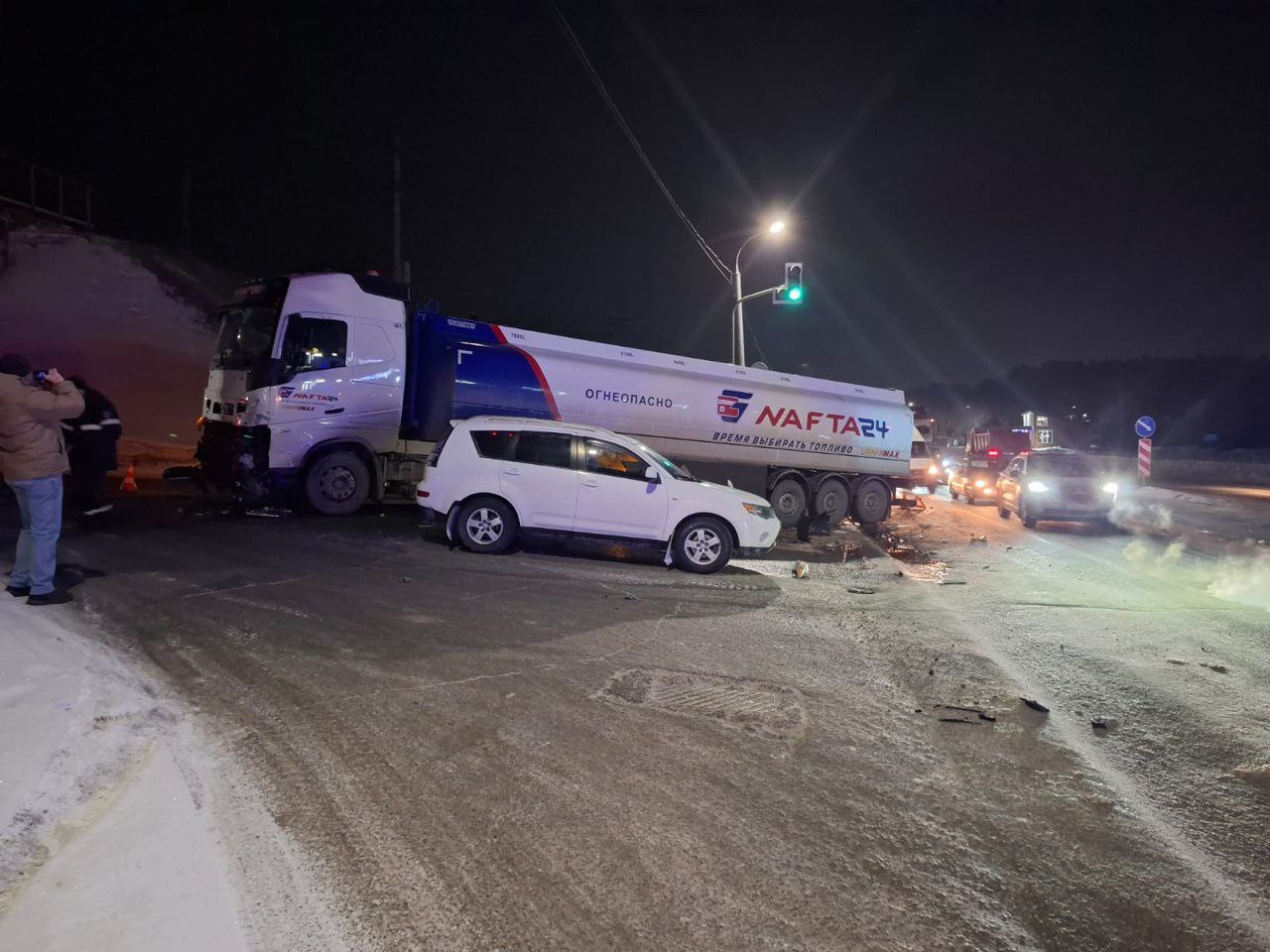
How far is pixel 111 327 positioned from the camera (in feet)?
86.3

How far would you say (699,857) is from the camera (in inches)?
123

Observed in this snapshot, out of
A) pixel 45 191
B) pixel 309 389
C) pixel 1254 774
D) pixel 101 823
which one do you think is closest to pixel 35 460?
pixel 101 823

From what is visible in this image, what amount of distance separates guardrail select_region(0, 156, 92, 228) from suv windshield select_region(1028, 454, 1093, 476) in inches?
1321

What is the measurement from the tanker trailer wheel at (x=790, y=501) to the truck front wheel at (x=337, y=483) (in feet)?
25.2

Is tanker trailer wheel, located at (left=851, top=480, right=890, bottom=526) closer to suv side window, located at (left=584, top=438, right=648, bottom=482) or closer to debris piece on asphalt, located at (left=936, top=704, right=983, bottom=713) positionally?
suv side window, located at (left=584, top=438, right=648, bottom=482)

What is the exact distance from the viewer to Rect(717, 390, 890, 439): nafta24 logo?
14461 millimetres

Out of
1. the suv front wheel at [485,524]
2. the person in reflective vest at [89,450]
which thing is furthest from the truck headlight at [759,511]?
the person in reflective vest at [89,450]

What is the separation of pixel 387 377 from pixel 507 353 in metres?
2.00

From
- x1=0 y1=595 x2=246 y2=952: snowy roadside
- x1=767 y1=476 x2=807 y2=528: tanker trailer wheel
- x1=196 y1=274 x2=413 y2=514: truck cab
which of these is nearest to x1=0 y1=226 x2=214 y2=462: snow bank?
x1=196 y1=274 x2=413 y2=514: truck cab

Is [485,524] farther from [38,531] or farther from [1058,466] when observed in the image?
[1058,466]

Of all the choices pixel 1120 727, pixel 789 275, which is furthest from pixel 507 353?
pixel 1120 727

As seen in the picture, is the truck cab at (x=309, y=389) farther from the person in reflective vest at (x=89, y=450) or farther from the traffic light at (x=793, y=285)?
the traffic light at (x=793, y=285)

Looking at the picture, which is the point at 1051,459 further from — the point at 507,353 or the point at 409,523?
the point at 409,523

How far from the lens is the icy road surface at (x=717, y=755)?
2.85 metres
